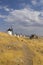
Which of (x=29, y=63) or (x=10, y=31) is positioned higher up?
(x=10, y=31)

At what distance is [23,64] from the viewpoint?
1633 inches

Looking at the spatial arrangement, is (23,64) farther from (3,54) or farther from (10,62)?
(3,54)

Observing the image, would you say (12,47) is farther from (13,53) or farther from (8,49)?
(13,53)

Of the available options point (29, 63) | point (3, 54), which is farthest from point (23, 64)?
point (3, 54)

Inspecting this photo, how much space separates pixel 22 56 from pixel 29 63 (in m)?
5.55

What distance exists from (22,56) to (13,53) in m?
4.42

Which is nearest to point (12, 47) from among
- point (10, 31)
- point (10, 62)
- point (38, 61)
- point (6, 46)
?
point (6, 46)

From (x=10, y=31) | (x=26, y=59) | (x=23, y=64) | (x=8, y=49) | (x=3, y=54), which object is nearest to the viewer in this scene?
(x=23, y=64)

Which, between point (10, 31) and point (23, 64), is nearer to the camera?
point (23, 64)

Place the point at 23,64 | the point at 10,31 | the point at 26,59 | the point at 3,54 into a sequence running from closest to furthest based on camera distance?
the point at 23,64
the point at 26,59
the point at 3,54
the point at 10,31

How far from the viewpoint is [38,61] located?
164ft

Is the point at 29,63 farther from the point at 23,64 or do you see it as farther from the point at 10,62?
the point at 10,62

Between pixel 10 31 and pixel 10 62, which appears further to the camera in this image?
pixel 10 31

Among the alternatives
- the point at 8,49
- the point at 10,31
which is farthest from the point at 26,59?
the point at 10,31
